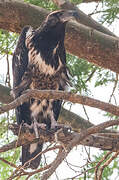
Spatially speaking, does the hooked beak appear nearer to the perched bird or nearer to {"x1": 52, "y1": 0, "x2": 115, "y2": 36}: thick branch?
the perched bird

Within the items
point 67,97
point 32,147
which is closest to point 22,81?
point 32,147

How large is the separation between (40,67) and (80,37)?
49cm

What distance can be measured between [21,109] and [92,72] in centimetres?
91

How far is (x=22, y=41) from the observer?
4.35 meters

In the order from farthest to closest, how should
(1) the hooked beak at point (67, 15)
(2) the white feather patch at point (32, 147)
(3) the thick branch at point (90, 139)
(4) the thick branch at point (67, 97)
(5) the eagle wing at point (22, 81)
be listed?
(2) the white feather patch at point (32, 147) → (5) the eagle wing at point (22, 81) → (1) the hooked beak at point (67, 15) → (3) the thick branch at point (90, 139) → (4) the thick branch at point (67, 97)

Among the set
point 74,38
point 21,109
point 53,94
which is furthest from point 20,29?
point 53,94

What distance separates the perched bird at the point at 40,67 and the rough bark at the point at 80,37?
10cm

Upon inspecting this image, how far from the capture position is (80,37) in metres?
4.20

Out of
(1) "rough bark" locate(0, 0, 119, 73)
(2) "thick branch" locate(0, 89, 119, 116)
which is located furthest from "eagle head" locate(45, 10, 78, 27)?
(2) "thick branch" locate(0, 89, 119, 116)

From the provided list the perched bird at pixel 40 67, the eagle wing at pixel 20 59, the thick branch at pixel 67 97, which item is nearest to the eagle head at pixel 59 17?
the perched bird at pixel 40 67

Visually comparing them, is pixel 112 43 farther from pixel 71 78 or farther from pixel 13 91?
pixel 13 91

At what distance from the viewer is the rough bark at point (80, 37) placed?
4109 millimetres

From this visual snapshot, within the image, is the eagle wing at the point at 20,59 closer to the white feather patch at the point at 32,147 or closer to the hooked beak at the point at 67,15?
the hooked beak at the point at 67,15

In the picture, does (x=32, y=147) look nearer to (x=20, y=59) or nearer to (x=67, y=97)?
(x=20, y=59)
